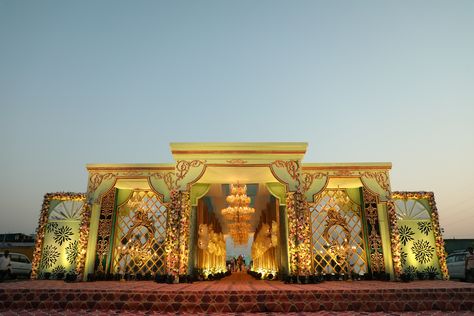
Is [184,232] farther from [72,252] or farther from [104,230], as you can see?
[72,252]

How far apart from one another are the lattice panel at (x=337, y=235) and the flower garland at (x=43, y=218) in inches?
263

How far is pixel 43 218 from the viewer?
7895 mm

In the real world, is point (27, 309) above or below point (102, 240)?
below

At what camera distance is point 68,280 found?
6.69 metres

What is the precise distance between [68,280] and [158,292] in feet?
11.4

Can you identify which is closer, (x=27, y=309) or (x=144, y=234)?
(x=27, y=309)

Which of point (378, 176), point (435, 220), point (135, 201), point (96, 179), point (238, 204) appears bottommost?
point (435, 220)

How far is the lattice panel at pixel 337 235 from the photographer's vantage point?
7844 mm

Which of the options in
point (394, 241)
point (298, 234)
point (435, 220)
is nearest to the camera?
point (298, 234)

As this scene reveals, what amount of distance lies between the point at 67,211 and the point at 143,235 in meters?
2.21

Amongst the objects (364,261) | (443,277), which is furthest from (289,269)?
(443,277)

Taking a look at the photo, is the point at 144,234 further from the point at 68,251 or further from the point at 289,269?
the point at 289,269

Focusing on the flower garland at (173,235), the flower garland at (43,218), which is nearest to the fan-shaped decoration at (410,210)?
the flower garland at (173,235)

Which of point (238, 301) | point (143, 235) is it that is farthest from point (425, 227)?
point (143, 235)
